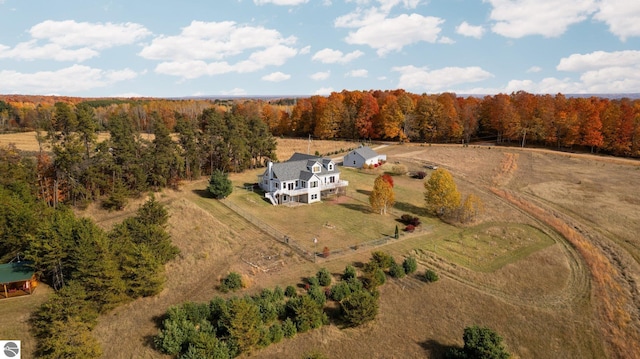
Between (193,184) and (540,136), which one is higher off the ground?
(540,136)

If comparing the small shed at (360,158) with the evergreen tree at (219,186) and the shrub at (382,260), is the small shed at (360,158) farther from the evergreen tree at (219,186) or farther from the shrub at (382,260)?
the shrub at (382,260)

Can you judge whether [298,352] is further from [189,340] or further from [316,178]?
[316,178]

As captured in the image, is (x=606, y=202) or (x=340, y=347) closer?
(x=340, y=347)

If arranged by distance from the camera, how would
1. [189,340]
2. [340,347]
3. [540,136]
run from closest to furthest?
[189,340], [340,347], [540,136]

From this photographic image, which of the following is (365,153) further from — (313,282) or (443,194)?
(313,282)

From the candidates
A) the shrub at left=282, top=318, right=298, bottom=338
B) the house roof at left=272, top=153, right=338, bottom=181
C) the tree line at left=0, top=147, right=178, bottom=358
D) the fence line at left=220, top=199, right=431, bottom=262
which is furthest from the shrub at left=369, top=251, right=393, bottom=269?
the house roof at left=272, top=153, right=338, bottom=181

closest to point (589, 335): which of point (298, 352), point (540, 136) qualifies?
point (298, 352)

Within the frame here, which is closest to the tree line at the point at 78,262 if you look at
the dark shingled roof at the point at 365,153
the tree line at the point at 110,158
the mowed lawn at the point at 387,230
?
the tree line at the point at 110,158

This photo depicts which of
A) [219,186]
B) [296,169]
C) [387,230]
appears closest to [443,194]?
[387,230]
